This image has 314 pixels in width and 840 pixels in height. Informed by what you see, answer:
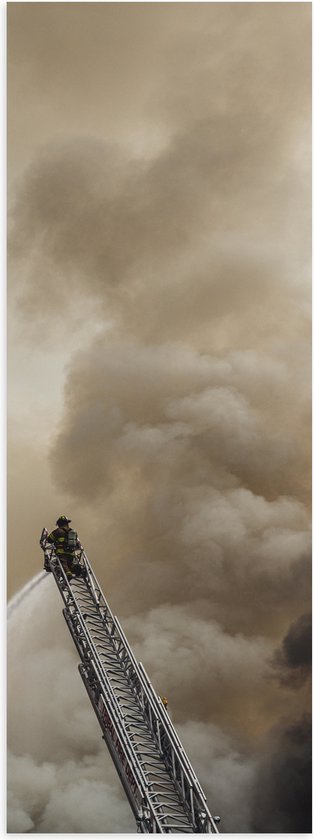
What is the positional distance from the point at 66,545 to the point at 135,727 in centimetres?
552

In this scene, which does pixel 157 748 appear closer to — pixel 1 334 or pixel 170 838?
pixel 170 838

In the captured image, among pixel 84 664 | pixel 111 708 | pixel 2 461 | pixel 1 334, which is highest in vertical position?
pixel 1 334

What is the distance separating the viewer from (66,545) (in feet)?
89.9

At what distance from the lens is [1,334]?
32.4 metres

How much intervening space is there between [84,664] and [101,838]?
6.99m

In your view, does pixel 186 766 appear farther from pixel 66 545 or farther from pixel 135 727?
pixel 66 545

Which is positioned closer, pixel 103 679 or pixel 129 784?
pixel 129 784

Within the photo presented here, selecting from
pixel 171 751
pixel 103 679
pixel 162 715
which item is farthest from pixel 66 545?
pixel 171 751

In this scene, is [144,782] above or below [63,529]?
below

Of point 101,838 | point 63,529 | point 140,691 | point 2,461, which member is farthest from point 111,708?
point 2,461

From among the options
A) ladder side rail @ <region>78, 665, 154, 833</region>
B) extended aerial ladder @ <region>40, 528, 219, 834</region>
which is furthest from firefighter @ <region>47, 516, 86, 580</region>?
ladder side rail @ <region>78, 665, 154, 833</region>

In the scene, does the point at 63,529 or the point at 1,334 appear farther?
the point at 1,334

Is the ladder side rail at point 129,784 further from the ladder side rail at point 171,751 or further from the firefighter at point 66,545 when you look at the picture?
the firefighter at point 66,545

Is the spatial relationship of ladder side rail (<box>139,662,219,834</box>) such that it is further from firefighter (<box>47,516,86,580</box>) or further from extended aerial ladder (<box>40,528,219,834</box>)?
firefighter (<box>47,516,86,580</box>)
